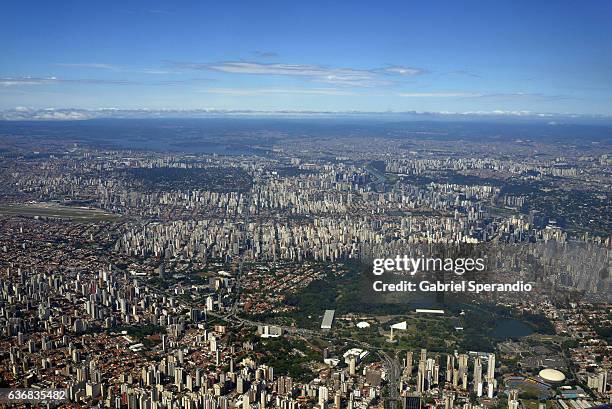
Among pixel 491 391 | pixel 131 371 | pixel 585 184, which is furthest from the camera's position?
pixel 585 184

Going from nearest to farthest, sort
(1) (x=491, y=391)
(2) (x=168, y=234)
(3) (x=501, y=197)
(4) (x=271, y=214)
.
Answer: (1) (x=491, y=391)
(2) (x=168, y=234)
(4) (x=271, y=214)
(3) (x=501, y=197)

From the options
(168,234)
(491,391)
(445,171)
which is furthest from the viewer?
(445,171)

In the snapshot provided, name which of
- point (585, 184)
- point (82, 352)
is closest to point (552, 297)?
point (82, 352)

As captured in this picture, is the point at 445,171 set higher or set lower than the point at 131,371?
higher

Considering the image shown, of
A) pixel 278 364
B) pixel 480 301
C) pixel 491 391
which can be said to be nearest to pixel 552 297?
pixel 480 301

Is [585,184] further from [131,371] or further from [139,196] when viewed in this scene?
[131,371]

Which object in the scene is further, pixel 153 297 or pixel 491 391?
pixel 153 297

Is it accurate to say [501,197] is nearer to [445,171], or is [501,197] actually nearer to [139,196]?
[445,171]

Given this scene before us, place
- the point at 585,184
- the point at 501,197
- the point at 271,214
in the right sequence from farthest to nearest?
the point at 585,184 < the point at 501,197 < the point at 271,214

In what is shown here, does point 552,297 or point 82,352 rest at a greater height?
point 552,297
